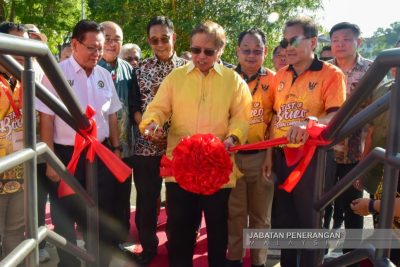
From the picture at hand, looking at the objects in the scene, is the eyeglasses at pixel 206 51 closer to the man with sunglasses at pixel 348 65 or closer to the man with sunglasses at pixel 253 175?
the man with sunglasses at pixel 253 175

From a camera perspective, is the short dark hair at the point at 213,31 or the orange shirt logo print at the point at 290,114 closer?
the short dark hair at the point at 213,31

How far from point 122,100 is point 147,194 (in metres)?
0.79

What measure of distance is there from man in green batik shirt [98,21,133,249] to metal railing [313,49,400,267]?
1.79 meters

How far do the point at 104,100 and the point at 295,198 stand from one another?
4.88 ft

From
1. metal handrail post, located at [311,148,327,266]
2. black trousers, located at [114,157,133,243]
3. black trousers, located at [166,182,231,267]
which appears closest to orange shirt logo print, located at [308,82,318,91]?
metal handrail post, located at [311,148,327,266]

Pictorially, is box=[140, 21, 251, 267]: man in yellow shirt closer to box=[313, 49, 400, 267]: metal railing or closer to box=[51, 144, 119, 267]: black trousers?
box=[51, 144, 119, 267]: black trousers

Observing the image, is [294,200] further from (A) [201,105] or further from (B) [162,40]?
(B) [162,40]

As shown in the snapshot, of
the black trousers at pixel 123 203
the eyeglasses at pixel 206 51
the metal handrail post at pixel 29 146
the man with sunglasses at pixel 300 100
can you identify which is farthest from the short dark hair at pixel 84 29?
the metal handrail post at pixel 29 146

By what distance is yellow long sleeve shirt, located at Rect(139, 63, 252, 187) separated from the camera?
8.71 feet

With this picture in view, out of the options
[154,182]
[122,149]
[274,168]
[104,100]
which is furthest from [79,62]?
[274,168]

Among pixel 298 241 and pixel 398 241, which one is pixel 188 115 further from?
pixel 398 241

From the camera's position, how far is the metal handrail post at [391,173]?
4.58 feet

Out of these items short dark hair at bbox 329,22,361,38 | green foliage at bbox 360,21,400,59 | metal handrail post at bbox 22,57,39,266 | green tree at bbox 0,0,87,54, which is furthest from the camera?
green foliage at bbox 360,21,400,59

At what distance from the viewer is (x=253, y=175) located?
3207 mm
